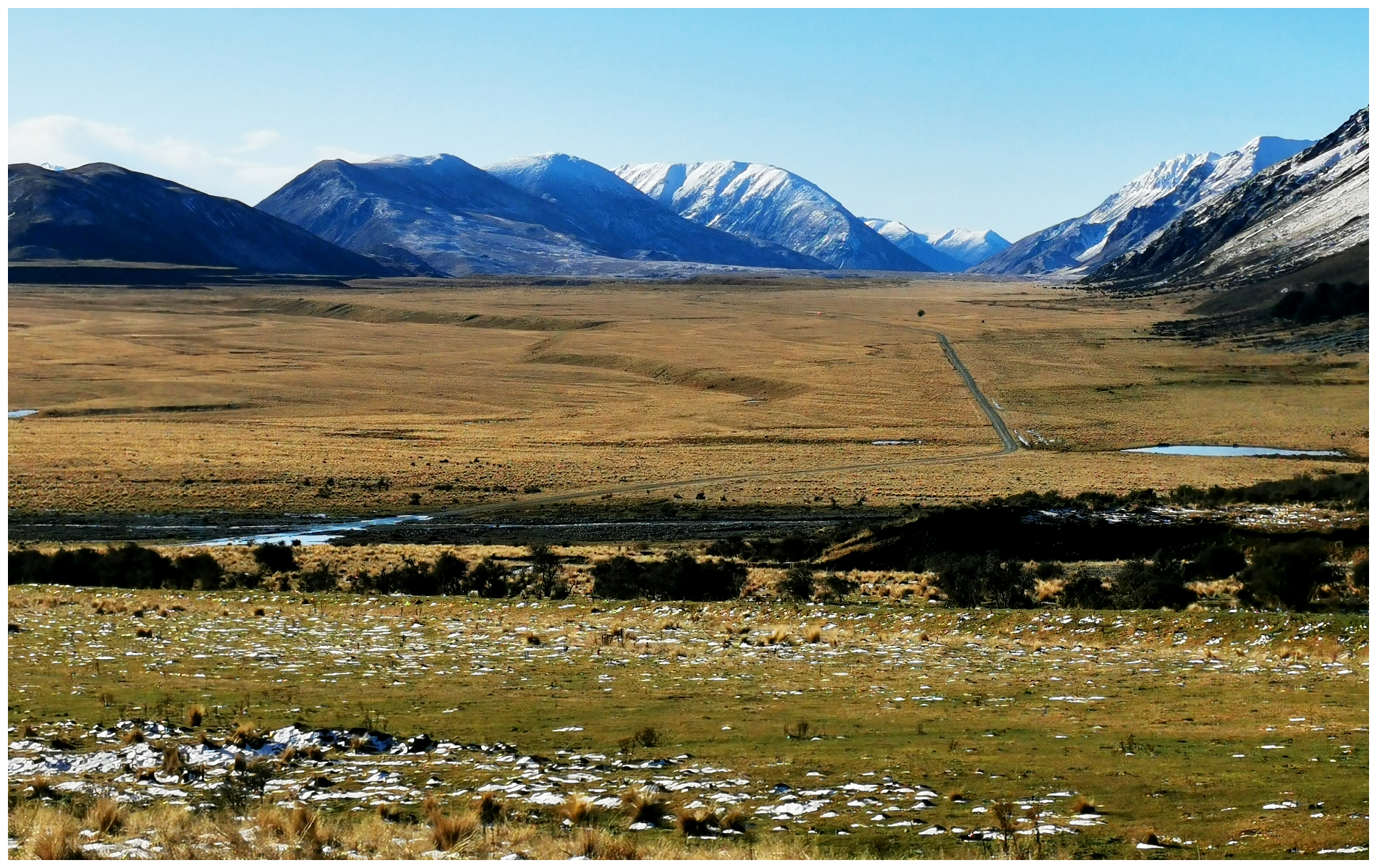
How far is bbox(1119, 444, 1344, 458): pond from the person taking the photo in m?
84.2

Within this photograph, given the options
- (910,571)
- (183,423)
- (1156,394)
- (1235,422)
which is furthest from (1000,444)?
(183,423)

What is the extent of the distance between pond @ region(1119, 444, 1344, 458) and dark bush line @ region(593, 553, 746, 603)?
188 feet

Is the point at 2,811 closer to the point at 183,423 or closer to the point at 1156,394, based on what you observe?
the point at 183,423

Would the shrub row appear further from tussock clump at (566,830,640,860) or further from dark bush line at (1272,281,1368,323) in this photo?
dark bush line at (1272,281,1368,323)

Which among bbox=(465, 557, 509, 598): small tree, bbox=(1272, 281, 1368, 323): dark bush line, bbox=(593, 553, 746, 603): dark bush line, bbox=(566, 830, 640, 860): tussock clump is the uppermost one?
bbox=(1272, 281, 1368, 323): dark bush line

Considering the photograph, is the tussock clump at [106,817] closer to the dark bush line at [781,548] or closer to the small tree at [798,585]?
the small tree at [798,585]

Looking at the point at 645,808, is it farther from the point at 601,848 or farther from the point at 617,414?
the point at 617,414

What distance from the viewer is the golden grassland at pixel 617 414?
69.6 m

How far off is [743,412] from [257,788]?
95729 millimetres

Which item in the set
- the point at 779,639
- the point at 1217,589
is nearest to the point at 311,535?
the point at 779,639

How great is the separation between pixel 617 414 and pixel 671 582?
71.4 metres

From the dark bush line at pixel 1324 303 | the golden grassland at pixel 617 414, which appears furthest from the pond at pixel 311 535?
the dark bush line at pixel 1324 303

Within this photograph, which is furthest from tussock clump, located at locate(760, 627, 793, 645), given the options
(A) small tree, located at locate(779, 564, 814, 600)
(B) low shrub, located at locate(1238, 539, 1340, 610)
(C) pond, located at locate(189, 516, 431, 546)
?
(C) pond, located at locate(189, 516, 431, 546)

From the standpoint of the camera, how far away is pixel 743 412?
10912 cm
